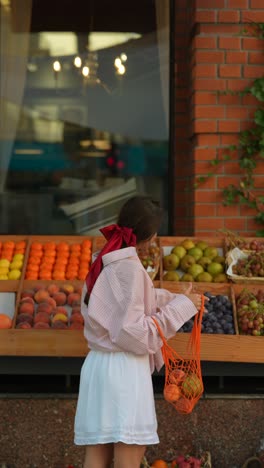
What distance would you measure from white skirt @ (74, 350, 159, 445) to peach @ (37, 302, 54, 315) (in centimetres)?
152

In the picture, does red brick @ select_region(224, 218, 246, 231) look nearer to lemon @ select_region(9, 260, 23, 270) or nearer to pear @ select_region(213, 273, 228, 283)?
pear @ select_region(213, 273, 228, 283)

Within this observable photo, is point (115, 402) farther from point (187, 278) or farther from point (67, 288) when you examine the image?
point (187, 278)

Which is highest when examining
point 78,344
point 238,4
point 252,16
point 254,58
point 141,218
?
point 238,4

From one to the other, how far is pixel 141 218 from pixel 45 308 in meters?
1.78

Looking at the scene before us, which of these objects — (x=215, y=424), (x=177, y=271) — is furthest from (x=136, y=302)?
(x=177, y=271)

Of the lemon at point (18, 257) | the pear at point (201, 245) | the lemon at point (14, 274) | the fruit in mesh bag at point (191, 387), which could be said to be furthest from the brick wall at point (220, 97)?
the fruit in mesh bag at point (191, 387)

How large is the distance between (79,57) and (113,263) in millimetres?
4733

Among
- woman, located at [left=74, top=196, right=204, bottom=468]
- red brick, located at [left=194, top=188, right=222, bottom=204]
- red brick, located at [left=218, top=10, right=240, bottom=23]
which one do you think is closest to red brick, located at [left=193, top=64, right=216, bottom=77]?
red brick, located at [left=218, top=10, right=240, bottom=23]

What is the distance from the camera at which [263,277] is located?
6297 millimetres

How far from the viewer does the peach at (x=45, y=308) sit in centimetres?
603

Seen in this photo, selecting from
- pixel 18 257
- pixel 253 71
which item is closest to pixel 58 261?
pixel 18 257

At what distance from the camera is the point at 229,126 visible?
24.5 ft

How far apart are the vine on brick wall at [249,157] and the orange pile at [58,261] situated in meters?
1.32

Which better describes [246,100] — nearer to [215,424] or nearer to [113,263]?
[215,424]
